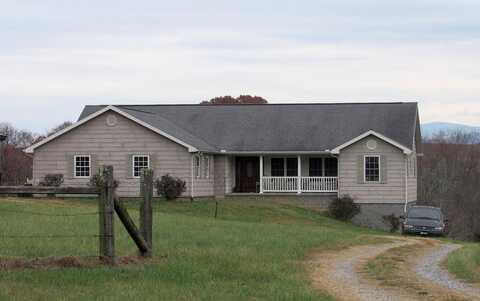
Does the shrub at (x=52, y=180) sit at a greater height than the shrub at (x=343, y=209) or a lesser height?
greater

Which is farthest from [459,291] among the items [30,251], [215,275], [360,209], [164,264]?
[360,209]

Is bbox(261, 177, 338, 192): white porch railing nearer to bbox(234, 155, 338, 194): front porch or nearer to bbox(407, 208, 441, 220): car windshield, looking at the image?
bbox(234, 155, 338, 194): front porch

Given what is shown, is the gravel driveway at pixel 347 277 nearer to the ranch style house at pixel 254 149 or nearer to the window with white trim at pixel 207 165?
the ranch style house at pixel 254 149

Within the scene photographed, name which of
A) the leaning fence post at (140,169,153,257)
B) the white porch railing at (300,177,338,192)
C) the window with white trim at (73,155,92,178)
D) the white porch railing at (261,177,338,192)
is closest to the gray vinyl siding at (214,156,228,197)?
the white porch railing at (261,177,338,192)

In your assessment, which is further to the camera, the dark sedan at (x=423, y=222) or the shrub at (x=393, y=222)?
the shrub at (x=393, y=222)

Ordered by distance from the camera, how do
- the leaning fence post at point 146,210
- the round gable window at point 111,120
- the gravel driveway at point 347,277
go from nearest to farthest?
the gravel driveway at point 347,277 < the leaning fence post at point 146,210 < the round gable window at point 111,120

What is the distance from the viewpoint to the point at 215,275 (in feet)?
50.0

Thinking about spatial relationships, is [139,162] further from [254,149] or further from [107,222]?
[107,222]

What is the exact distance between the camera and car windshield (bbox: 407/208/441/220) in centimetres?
3709

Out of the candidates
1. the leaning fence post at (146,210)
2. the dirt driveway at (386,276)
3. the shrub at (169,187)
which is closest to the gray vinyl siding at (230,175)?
the shrub at (169,187)

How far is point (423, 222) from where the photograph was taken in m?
36.7

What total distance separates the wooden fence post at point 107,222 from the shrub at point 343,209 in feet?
95.3

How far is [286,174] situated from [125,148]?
31.9 ft

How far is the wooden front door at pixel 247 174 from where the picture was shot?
48.3m
